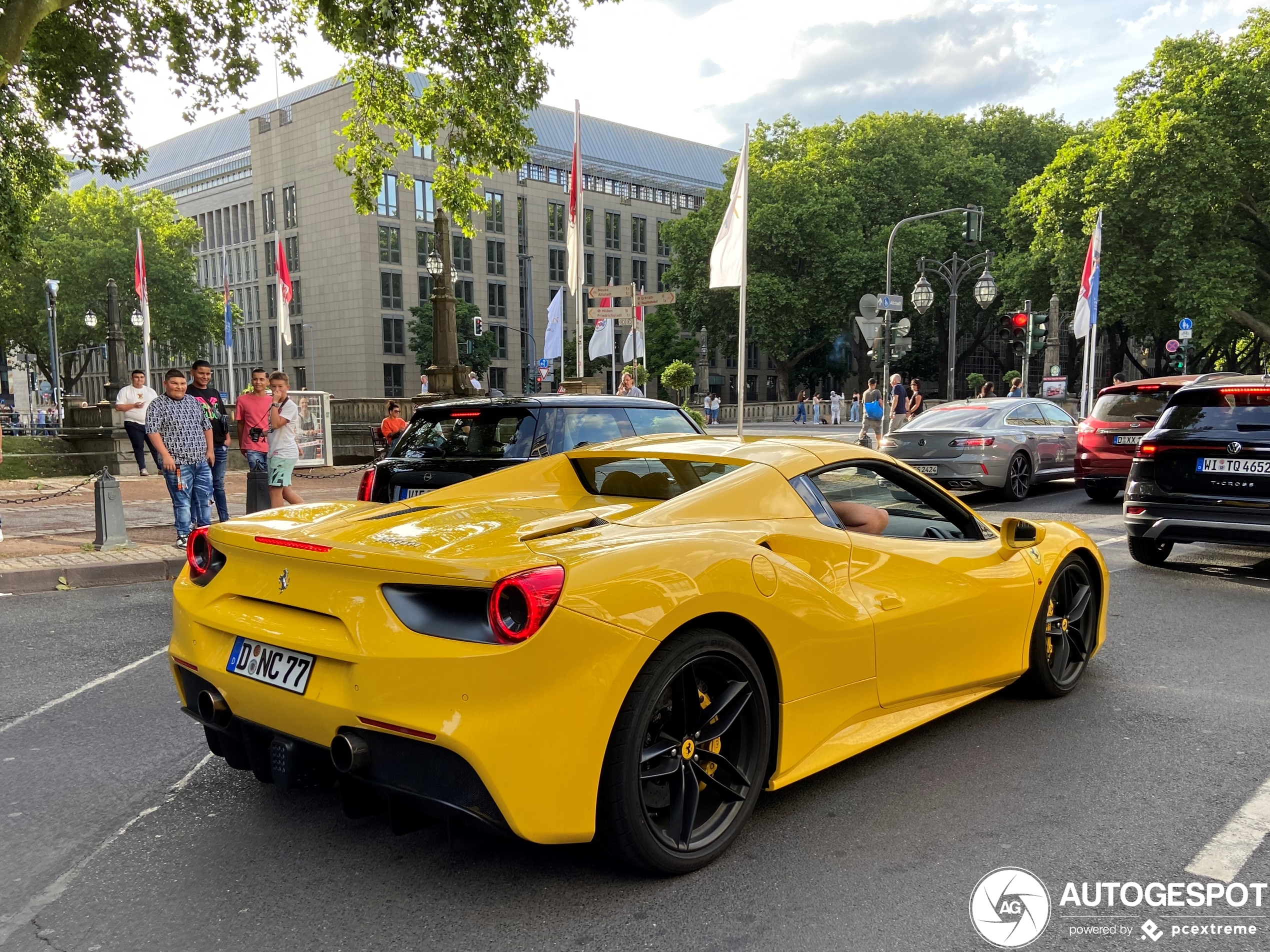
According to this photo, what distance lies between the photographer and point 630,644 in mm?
2596

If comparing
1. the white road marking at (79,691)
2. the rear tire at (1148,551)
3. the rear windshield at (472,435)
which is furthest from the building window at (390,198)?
the white road marking at (79,691)

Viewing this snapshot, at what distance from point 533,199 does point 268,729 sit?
243 feet

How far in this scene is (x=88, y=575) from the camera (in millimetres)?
8172

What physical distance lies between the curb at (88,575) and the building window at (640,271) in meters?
74.0

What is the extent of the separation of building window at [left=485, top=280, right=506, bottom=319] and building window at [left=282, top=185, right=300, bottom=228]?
47.1 ft

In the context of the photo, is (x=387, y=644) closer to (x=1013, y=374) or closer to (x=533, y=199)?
(x=1013, y=374)

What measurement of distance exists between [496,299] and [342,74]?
5674 cm

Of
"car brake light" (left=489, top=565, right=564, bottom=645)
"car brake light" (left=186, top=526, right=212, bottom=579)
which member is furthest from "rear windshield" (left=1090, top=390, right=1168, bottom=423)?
"car brake light" (left=186, top=526, right=212, bottom=579)

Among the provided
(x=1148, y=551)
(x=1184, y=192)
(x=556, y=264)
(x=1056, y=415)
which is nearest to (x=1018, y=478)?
(x=1056, y=415)

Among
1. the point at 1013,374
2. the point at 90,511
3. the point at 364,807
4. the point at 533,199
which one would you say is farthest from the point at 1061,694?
the point at 533,199

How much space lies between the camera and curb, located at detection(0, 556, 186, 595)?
790 centimetres

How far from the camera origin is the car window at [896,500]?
365cm

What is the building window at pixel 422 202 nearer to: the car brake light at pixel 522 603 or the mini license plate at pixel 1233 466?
the mini license plate at pixel 1233 466

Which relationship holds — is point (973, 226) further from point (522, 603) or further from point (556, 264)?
point (556, 264)
